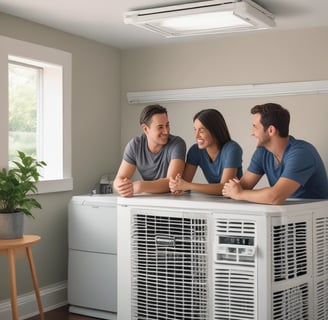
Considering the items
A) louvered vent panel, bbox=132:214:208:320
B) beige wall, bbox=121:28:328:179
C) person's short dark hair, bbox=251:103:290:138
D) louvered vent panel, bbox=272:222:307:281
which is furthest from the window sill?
louvered vent panel, bbox=272:222:307:281

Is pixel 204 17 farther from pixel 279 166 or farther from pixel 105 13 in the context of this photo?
pixel 279 166

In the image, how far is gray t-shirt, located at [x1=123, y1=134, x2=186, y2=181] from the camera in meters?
3.80

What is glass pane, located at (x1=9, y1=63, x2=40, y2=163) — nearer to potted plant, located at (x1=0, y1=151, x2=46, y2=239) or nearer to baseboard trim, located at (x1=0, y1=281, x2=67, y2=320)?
potted plant, located at (x1=0, y1=151, x2=46, y2=239)

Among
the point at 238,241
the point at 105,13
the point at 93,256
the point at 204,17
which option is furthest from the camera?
the point at 93,256

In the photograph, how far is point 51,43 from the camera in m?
4.52

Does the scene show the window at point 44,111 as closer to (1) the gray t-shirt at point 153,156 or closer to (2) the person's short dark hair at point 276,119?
(1) the gray t-shirt at point 153,156

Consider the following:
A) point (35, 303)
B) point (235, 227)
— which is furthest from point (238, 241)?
point (35, 303)

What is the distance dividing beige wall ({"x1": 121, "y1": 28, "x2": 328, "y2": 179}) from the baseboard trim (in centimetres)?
151

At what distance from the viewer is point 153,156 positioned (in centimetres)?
389

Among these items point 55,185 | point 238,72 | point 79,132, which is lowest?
point 55,185

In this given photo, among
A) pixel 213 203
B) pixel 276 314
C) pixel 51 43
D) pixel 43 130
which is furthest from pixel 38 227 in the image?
pixel 276 314

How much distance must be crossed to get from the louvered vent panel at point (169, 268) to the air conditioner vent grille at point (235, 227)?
0.09 m

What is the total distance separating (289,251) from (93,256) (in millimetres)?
1723

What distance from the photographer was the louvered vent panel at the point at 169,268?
3223mm
